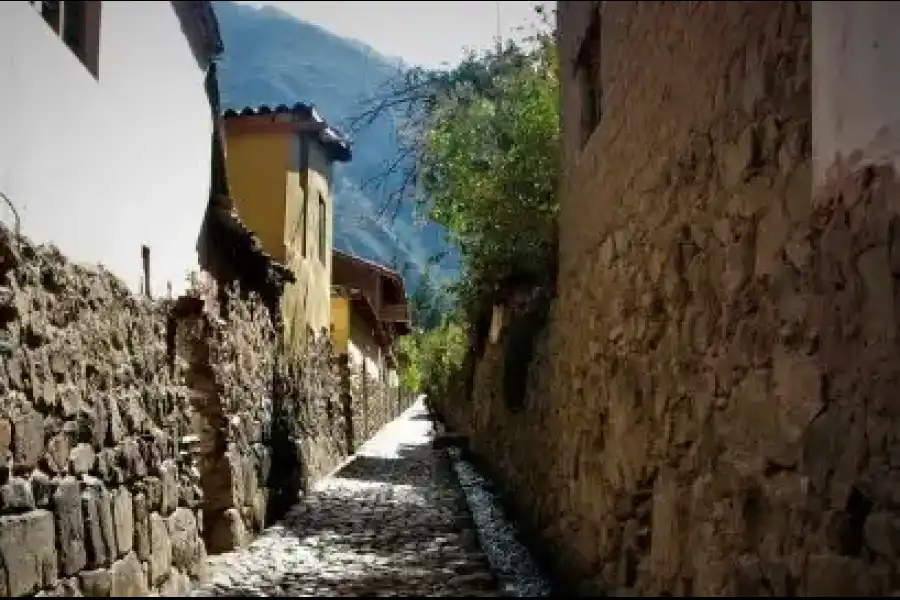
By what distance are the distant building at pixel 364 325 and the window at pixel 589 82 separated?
10916 mm

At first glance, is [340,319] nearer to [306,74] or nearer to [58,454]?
[58,454]

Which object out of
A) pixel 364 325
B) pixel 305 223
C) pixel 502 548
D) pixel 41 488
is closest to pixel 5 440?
pixel 41 488

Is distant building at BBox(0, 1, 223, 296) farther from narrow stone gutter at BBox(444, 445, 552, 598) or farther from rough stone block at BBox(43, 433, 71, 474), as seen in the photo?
narrow stone gutter at BBox(444, 445, 552, 598)

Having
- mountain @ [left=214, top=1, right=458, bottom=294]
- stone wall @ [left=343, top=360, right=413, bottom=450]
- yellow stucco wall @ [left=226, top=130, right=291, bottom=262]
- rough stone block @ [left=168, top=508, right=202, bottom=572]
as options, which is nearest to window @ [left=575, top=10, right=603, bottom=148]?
rough stone block @ [left=168, top=508, right=202, bottom=572]

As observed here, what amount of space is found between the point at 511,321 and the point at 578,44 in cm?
362

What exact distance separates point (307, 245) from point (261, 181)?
155 centimetres

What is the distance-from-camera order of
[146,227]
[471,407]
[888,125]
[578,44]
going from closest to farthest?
[888,125]
[146,227]
[578,44]
[471,407]

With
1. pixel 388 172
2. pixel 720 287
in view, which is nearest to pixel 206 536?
pixel 720 287

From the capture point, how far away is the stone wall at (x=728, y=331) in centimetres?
217

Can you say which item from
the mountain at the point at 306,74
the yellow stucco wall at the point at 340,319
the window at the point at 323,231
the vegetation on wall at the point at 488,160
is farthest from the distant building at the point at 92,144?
the mountain at the point at 306,74

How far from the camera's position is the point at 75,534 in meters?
3.69

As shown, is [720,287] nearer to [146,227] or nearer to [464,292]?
[146,227]

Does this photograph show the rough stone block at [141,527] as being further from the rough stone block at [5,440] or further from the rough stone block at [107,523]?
the rough stone block at [5,440]

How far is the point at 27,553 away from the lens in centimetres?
318
